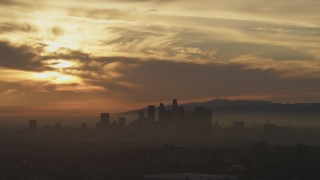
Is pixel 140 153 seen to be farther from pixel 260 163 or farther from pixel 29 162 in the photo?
pixel 260 163

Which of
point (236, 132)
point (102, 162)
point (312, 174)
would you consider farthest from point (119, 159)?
point (236, 132)

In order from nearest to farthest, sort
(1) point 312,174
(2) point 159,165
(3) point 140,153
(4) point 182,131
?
(1) point 312,174 < (2) point 159,165 < (3) point 140,153 < (4) point 182,131

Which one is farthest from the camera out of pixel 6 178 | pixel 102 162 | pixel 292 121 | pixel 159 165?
pixel 292 121

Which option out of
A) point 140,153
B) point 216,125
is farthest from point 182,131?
point 140,153

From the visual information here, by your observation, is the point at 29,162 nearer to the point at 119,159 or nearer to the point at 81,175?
the point at 119,159

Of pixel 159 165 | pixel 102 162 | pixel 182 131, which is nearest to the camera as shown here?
pixel 159 165

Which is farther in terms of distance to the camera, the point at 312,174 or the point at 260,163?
the point at 260,163

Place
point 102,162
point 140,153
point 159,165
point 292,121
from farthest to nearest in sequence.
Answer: point 292,121, point 140,153, point 102,162, point 159,165

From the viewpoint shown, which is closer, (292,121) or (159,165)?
(159,165)
